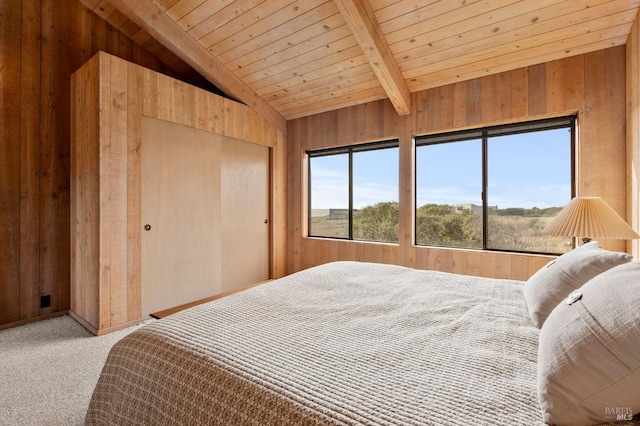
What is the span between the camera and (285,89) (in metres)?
3.79

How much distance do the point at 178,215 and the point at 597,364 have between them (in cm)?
325

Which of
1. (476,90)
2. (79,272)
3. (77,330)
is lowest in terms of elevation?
(77,330)

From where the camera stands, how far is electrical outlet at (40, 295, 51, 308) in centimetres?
293

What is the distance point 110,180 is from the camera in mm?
2660

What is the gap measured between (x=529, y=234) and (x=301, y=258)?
2664 millimetres

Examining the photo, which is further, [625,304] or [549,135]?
[549,135]

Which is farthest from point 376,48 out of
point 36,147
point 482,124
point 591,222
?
point 36,147

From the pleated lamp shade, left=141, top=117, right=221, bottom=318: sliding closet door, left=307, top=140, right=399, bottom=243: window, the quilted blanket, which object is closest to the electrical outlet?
left=141, top=117, right=221, bottom=318: sliding closet door

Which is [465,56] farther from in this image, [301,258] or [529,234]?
[301,258]

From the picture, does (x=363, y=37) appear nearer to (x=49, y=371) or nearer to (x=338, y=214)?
(x=338, y=214)

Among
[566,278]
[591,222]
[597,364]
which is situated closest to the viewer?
[597,364]

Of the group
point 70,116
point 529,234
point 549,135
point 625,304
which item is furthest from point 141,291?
point 549,135

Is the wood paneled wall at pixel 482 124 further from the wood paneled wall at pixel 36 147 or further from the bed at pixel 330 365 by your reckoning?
the wood paneled wall at pixel 36 147

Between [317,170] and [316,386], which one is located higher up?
[317,170]
